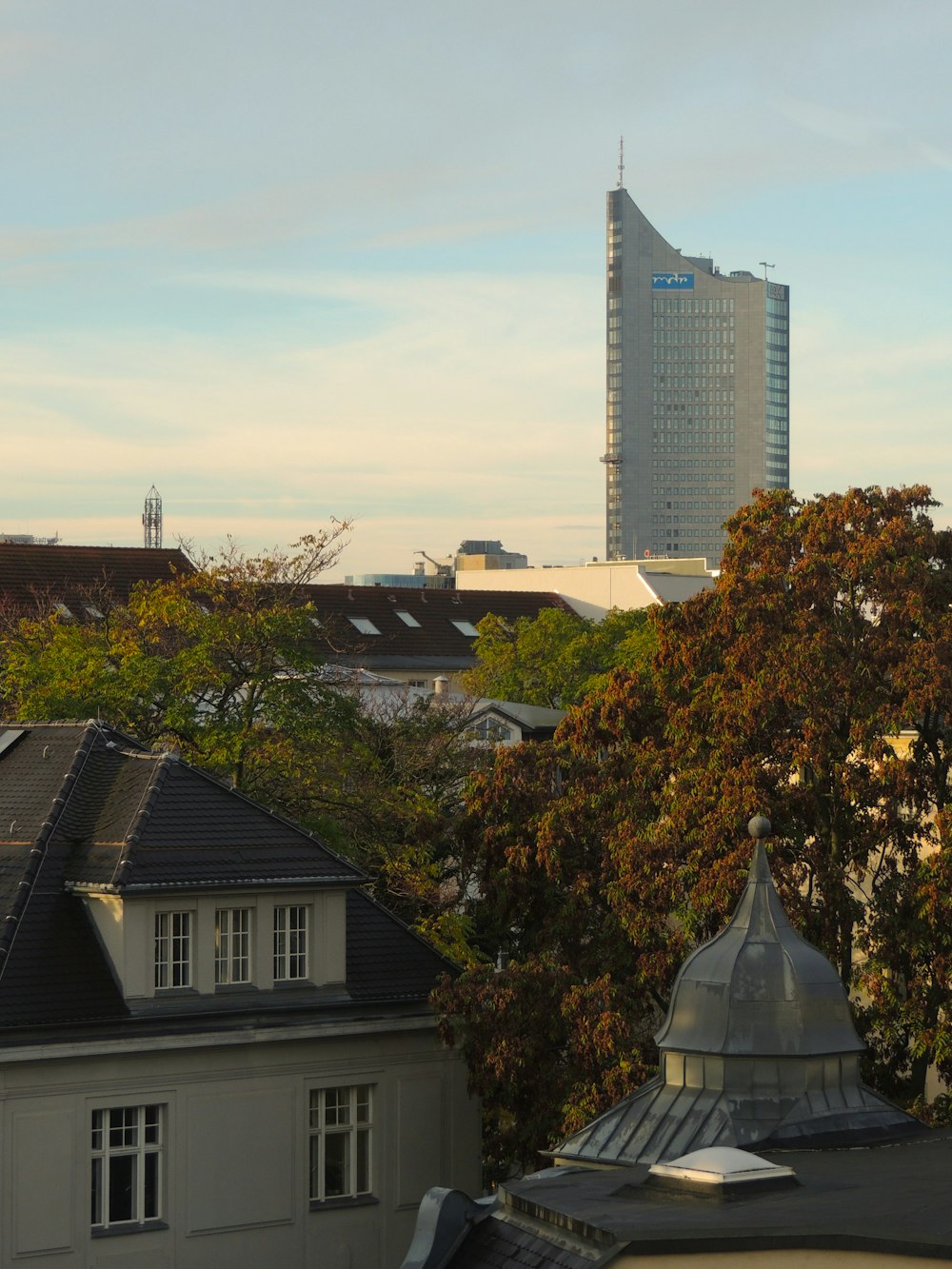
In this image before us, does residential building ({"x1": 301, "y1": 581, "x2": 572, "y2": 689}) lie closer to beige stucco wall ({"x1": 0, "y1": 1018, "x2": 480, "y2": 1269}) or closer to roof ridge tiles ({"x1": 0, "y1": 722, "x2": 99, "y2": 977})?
roof ridge tiles ({"x1": 0, "y1": 722, "x2": 99, "y2": 977})

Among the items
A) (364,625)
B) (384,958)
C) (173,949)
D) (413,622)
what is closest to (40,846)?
(173,949)

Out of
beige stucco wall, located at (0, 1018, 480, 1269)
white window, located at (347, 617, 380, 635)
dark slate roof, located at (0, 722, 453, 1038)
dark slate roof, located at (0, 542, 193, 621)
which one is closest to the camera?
beige stucco wall, located at (0, 1018, 480, 1269)

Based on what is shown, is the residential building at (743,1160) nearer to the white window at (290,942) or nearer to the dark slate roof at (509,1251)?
the dark slate roof at (509,1251)

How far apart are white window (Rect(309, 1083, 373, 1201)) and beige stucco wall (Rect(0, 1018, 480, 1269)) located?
181 millimetres

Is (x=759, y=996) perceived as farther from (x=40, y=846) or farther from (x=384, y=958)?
(x=40, y=846)

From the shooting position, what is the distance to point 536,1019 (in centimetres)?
3048

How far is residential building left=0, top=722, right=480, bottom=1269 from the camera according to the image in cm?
2833

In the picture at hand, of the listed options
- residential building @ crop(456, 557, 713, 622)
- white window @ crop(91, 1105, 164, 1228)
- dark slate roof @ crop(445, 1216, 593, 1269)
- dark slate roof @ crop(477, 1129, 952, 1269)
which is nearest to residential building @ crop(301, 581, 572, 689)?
residential building @ crop(456, 557, 713, 622)

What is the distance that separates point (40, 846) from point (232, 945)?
3.05 metres

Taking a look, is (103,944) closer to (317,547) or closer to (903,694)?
(903,694)

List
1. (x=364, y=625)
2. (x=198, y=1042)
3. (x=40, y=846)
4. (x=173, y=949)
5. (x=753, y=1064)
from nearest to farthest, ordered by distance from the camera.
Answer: (x=753, y=1064), (x=198, y=1042), (x=173, y=949), (x=40, y=846), (x=364, y=625)

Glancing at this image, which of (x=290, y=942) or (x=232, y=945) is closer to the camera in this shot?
(x=232, y=945)

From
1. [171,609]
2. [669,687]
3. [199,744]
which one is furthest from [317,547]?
[669,687]

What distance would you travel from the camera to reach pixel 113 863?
98.0 ft
